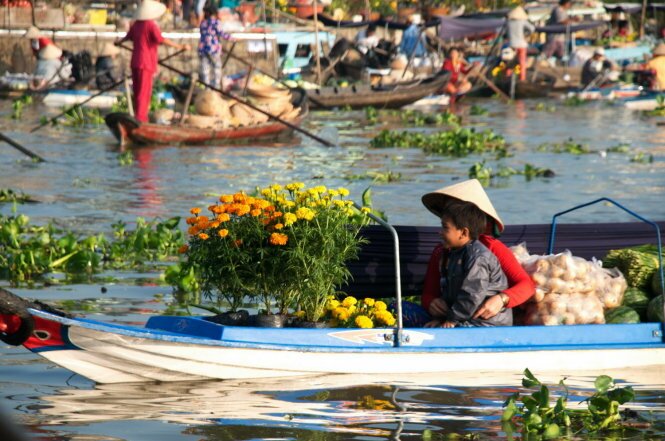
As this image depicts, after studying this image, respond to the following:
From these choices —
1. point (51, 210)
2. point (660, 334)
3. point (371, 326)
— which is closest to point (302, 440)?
point (371, 326)

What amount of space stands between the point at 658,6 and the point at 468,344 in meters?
38.3

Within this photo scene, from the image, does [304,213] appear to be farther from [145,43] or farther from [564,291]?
[145,43]

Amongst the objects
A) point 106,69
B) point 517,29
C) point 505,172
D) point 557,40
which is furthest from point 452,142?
point 557,40

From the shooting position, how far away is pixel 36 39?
28.7 m

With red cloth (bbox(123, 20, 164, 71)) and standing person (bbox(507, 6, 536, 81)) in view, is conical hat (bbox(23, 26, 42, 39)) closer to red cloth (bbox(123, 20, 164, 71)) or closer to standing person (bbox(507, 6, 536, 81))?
red cloth (bbox(123, 20, 164, 71))

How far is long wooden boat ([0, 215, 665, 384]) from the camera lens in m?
5.70

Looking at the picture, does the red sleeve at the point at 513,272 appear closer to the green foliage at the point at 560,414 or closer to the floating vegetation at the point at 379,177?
the green foliage at the point at 560,414

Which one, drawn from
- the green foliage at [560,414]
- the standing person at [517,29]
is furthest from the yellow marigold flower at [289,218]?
the standing person at [517,29]

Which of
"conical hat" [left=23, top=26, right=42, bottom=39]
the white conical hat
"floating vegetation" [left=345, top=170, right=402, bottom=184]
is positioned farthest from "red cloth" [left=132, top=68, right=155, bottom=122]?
"conical hat" [left=23, top=26, right=42, bottom=39]

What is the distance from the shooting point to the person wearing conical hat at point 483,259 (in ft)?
20.4

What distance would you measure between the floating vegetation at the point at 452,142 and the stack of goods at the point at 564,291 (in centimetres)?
1181

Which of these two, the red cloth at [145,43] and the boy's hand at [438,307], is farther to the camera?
the red cloth at [145,43]

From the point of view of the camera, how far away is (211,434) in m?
5.36

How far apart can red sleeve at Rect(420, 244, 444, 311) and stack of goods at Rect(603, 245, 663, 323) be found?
997mm
